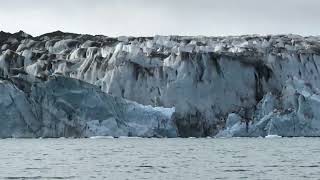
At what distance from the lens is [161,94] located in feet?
200

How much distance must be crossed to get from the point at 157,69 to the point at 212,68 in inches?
194

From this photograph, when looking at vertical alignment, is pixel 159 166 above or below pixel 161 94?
below

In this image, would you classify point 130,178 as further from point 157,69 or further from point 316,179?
point 157,69

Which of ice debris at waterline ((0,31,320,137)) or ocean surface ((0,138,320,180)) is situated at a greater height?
ice debris at waterline ((0,31,320,137))

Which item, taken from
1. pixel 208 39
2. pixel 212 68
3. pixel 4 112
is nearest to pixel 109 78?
pixel 212 68

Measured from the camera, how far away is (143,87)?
203 ft

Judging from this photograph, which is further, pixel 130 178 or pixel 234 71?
pixel 234 71

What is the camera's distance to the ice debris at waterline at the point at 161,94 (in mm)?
52812

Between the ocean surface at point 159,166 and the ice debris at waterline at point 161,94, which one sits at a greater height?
the ice debris at waterline at point 161,94

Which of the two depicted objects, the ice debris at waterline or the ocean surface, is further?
the ice debris at waterline

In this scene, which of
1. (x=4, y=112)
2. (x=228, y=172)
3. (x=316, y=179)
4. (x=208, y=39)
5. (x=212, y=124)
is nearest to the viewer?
(x=316, y=179)

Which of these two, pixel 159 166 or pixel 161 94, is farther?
pixel 161 94

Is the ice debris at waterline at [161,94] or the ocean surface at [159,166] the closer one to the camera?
the ocean surface at [159,166]

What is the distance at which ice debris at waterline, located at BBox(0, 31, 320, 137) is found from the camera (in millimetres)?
52812
